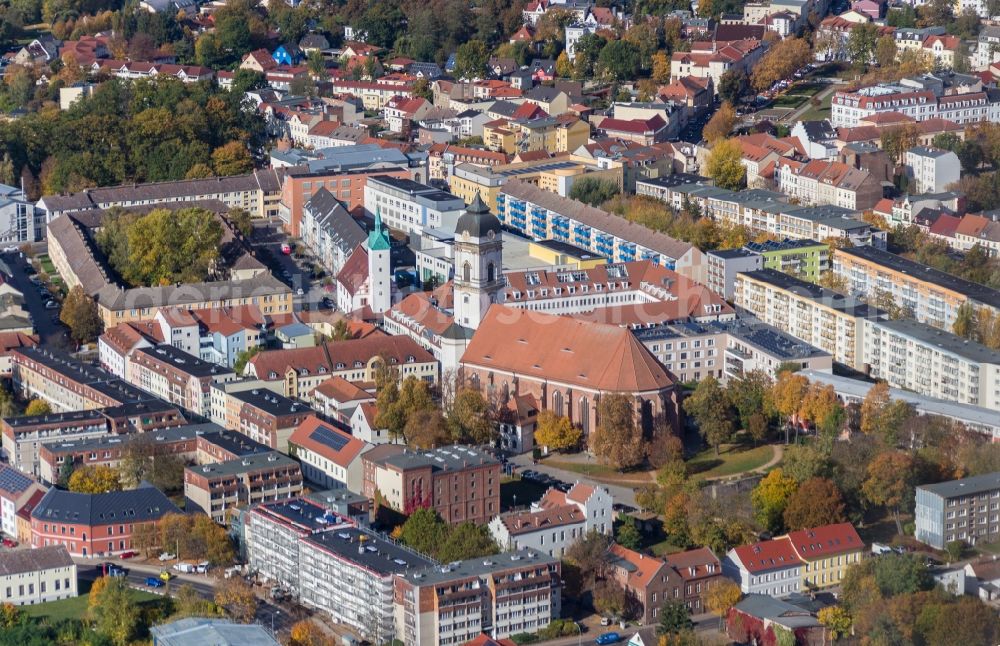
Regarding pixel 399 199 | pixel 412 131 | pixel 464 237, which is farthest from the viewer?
pixel 412 131

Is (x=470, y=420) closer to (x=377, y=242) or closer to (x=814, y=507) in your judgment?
(x=814, y=507)

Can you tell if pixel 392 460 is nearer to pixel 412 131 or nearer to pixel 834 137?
pixel 834 137

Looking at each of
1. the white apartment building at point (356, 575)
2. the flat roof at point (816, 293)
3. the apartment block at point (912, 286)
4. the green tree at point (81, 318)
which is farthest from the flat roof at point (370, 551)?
the apartment block at point (912, 286)

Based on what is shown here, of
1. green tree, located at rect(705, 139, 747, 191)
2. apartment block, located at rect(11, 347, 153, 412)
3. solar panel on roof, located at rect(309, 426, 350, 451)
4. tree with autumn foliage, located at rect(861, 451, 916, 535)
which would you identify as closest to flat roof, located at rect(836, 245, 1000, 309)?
green tree, located at rect(705, 139, 747, 191)

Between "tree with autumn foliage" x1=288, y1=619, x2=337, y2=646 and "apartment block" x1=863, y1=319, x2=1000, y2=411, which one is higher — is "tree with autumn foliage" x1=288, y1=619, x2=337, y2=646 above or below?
below

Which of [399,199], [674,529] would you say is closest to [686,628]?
[674,529]

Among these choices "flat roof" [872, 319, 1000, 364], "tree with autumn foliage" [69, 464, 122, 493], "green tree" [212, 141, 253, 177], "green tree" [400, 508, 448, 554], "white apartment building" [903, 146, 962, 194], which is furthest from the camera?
"green tree" [212, 141, 253, 177]

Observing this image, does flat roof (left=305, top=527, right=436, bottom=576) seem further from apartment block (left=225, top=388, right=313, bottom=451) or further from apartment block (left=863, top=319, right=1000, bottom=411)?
apartment block (left=863, top=319, right=1000, bottom=411)
